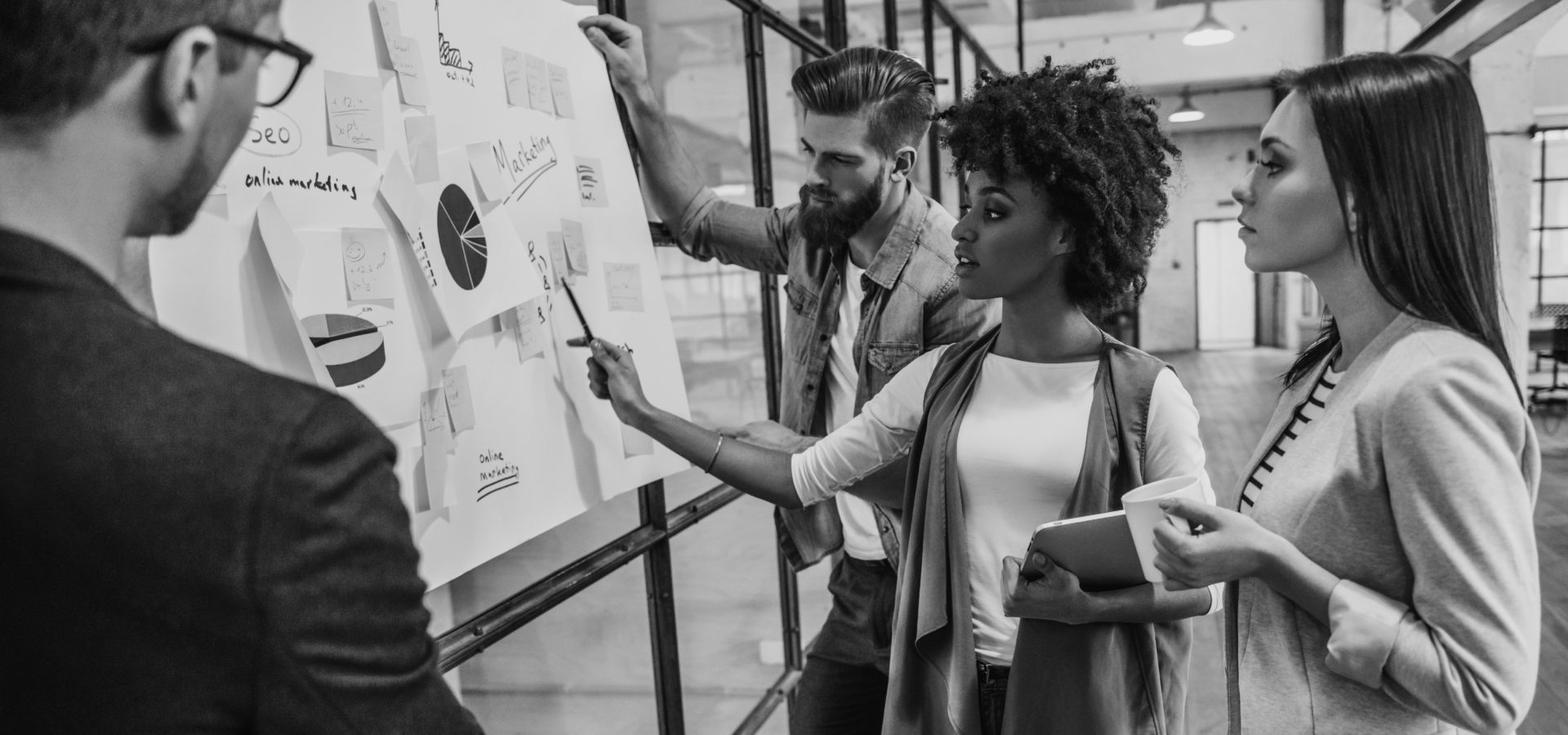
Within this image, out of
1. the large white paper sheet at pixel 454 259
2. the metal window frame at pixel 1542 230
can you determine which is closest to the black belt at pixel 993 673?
the large white paper sheet at pixel 454 259

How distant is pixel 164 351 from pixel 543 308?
108cm

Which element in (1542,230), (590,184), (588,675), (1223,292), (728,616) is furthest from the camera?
(1223,292)

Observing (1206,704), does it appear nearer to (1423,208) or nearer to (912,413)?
(912,413)

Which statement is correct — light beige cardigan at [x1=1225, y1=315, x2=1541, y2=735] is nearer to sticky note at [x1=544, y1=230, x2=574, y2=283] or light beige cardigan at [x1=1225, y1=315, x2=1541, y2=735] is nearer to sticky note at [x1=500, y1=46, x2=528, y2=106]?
sticky note at [x1=544, y1=230, x2=574, y2=283]

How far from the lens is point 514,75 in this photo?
5.03 ft

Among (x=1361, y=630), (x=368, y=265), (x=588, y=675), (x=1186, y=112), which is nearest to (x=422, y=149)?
(x=368, y=265)

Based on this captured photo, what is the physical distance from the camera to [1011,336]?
61.1 inches

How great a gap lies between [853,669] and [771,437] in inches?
19.3

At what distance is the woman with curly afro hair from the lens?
1379 millimetres

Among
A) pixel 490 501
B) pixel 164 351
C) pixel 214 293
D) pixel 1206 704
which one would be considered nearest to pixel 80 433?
pixel 164 351

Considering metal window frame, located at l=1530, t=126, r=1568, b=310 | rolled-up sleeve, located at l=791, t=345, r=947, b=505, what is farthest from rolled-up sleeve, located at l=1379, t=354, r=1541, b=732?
metal window frame, located at l=1530, t=126, r=1568, b=310

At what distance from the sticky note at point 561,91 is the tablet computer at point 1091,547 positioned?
3.21 feet

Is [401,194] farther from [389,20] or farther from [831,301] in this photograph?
[831,301]

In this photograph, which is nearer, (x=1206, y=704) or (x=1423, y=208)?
(x=1423, y=208)
